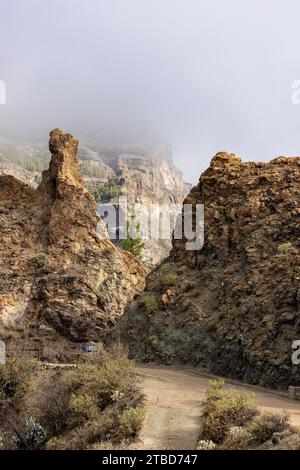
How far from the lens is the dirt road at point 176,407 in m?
12.2

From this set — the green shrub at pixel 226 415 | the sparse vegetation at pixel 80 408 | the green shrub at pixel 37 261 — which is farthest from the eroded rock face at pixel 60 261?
the green shrub at pixel 226 415

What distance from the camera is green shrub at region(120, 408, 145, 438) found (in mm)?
12469

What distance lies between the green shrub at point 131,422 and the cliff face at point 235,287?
22.2 ft

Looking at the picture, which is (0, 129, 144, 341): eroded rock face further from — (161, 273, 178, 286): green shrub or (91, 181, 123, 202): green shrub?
(91, 181, 123, 202): green shrub

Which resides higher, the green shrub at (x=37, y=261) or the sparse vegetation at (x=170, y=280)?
the green shrub at (x=37, y=261)

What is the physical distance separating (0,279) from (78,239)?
692 centimetres

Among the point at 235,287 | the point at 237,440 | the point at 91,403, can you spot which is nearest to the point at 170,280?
the point at 235,287

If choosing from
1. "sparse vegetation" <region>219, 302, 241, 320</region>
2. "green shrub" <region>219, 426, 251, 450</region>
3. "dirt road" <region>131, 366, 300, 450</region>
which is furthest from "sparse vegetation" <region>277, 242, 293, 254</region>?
"green shrub" <region>219, 426, 251, 450</region>

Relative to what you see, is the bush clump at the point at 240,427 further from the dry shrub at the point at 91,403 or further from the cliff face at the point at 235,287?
the cliff face at the point at 235,287

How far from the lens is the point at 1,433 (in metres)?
16.5

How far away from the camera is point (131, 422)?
1266 centimetres

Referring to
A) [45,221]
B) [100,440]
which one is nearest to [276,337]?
[100,440]

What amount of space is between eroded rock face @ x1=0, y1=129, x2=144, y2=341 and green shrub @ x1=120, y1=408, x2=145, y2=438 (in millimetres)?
23554

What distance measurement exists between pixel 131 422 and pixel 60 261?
27955 mm
